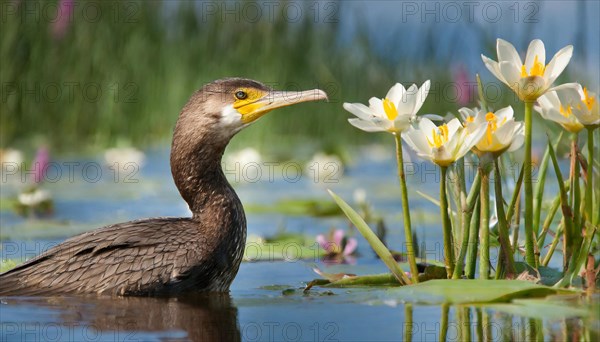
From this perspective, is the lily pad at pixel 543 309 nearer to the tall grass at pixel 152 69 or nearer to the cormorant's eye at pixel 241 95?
the cormorant's eye at pixel 241 95

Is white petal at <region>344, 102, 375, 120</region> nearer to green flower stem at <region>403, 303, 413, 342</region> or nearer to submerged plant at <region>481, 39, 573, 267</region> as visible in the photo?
submerged plant at <region>481, 39, 573, 267</region>

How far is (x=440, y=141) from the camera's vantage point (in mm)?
4785

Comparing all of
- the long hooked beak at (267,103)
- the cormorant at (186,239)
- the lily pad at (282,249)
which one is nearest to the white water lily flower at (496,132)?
the cormorant at (186,239)

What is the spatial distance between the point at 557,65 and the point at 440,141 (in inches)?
27.8

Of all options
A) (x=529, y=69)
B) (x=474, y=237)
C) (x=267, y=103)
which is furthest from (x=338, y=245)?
(x=529, y=69)

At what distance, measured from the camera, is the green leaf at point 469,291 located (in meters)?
4.71

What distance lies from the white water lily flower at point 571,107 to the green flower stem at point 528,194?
10cm

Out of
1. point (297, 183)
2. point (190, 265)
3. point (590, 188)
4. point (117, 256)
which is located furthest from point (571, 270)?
point (297, 183)

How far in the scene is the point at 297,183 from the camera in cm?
1111

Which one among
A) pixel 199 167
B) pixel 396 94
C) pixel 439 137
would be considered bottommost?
pixel 199 167

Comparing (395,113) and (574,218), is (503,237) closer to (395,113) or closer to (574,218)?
(574,218)

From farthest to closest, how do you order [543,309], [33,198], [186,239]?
[33,198] → [186,239] → [543,309]

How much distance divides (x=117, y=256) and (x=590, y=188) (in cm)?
244

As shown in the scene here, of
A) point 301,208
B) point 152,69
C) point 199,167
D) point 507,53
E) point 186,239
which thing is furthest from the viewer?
point 152,69
